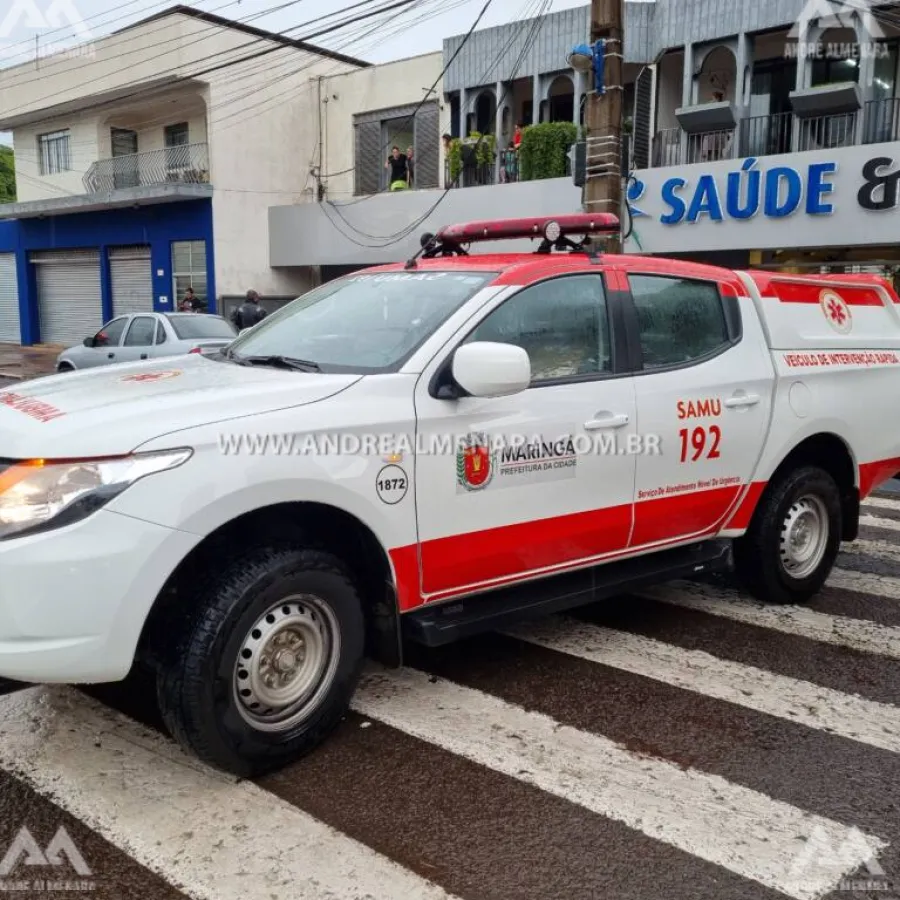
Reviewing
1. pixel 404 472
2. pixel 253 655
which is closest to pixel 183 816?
pixel 253 655

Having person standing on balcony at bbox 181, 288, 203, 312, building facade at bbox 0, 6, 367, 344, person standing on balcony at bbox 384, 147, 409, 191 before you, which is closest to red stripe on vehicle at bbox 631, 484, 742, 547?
person standing on balcony at bbox 384, 147, 409, 191

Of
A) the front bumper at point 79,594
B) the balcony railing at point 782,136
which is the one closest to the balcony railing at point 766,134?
the balcony railing at point 782,136

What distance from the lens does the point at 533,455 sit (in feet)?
12.7

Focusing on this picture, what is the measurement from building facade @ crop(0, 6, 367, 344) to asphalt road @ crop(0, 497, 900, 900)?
22.0 metres

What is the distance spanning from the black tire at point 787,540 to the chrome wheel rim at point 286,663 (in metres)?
2.72

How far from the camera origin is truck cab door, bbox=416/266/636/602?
11.9 ft

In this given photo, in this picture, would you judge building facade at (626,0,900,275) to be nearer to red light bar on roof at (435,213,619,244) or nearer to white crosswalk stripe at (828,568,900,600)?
white crosswalk stripe at (828,568,900,600)

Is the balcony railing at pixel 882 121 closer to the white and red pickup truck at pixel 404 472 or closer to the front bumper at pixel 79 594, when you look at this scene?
the white and red pickup truck at pixel 404 472

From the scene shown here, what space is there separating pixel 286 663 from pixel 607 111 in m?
8.34

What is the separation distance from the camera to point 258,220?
82.9ft

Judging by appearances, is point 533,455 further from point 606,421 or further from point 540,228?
point 540,228

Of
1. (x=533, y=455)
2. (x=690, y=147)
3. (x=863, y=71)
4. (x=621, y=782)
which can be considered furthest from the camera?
(x=690, y=147)

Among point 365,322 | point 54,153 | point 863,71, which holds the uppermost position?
point 54,153

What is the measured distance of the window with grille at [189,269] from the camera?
82.6 feet
